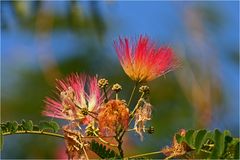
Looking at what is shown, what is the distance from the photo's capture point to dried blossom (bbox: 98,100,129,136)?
1381 millimetres

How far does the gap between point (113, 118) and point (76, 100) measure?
107 millimetres

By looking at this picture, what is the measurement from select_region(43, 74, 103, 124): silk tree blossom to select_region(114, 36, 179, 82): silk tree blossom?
0.07m

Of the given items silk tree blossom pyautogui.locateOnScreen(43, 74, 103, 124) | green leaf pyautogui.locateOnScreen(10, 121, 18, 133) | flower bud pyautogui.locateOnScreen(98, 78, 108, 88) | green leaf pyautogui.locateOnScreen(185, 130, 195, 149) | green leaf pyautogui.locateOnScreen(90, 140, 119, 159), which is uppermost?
flower bud pyautogui.locateOnScreen(98, 78, 108, 88)

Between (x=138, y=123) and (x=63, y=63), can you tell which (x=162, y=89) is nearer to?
(x=63, y=63)

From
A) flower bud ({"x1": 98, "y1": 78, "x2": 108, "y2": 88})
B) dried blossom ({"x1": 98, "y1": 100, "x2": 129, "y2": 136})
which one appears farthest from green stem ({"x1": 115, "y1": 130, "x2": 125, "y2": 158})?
flower bud ({"x1": 98, "y1": 78, "x2": 108, "y2": 88})

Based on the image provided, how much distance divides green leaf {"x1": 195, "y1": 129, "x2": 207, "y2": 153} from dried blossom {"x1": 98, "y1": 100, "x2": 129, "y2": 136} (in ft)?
0.43

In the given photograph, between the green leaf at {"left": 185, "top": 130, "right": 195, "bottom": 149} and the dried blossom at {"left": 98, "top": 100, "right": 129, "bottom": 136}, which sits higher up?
the dried blossom at {"left": 98, "top": 100, "right": 129, "bottom": 136}

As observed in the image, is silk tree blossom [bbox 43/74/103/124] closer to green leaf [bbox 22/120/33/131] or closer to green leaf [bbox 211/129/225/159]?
green leaf [bbox 22/120/33/131]

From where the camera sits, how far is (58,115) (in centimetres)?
148

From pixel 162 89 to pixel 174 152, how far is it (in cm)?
687

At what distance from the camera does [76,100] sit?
1456 mm

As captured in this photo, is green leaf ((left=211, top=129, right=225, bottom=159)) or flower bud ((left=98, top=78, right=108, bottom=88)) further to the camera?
flower bud ((left=98, top=78, right=108, bottom=88))

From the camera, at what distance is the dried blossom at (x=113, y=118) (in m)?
Answer: 1.38

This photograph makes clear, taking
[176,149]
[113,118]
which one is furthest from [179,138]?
[113,118]
